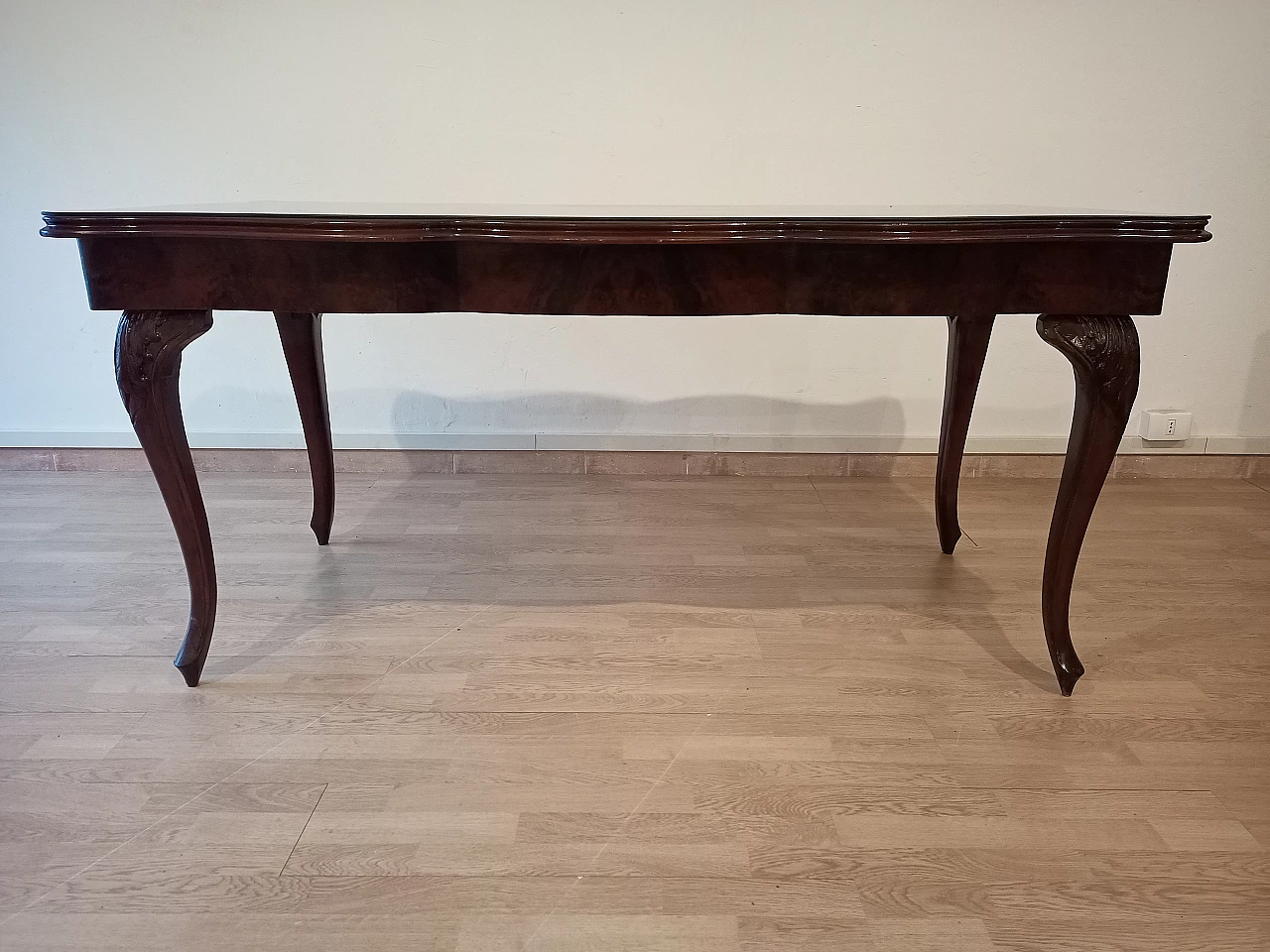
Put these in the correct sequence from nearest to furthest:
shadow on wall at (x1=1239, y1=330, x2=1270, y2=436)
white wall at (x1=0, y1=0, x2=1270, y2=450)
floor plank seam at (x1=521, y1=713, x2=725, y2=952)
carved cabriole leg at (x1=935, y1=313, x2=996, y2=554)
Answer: floor plank seam at (x1=521, y1=713, x2=725, y2=952) < carved cabriole leg at (x1=935, y1=313, x2=996, y2=554) < white wall at (x1=0, y1=0, x2=1270, y2=450) < shadow on wall at (x1=1239, y1=330, x2=1270, y2=436)

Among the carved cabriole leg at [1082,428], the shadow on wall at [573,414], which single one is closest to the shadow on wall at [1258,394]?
the shadow on wall at [573,414]

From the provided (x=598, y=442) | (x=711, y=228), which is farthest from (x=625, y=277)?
(x=598, y=442)

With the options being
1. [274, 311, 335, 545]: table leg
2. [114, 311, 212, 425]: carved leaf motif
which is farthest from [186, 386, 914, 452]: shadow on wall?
[114, 311, 212, 425]: carved leaf motif

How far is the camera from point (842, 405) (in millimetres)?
2584

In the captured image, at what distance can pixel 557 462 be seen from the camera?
2625 mm

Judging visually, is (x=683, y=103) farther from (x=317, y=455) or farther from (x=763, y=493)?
(x=317, y=455)

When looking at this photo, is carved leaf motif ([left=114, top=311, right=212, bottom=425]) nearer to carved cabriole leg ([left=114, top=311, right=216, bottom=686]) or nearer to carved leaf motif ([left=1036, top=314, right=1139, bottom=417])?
carved cabriole leg ([left=114, top=311, right=216, bottom=686])

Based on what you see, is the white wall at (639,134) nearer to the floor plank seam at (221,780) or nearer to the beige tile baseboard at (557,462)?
the beige tile baseboard at (557,462)

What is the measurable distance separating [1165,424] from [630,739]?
2.04 metres

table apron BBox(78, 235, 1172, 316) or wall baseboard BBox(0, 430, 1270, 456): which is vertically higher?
table apron BBox(78, 235, 1172, 316)

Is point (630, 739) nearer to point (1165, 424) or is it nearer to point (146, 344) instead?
point (146, 344)

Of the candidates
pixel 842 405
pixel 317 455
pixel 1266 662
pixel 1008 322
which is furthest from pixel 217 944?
pixel 1008 322

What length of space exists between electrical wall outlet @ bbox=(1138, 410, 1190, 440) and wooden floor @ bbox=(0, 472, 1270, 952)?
463mm

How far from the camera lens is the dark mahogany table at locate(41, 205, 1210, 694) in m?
1.24
